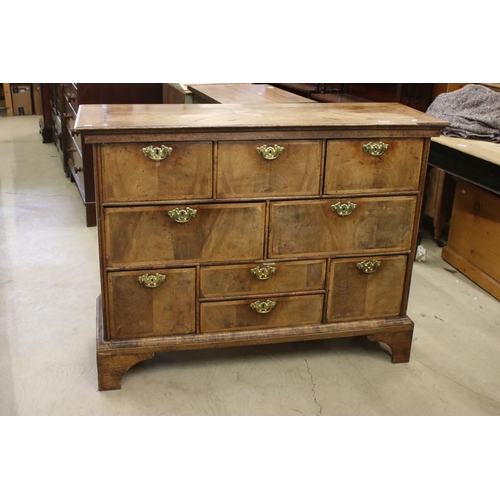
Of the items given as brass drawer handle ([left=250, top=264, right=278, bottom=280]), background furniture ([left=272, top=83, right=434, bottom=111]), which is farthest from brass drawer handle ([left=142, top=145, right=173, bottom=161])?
background furniture ([left=272, top=83, right=434, bottom=111])

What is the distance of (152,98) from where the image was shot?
461cm

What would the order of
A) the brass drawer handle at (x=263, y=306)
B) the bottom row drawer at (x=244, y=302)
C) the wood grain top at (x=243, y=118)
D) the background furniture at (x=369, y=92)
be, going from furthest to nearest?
the background furniture at (x=369, y=92) < the brass drawer handle at (x=263, y=306) < the bottom row drawer at (x=244, y=302) < the wood grain top at (x=243, y=118)

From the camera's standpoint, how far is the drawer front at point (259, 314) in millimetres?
2584

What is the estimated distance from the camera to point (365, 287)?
2.69m

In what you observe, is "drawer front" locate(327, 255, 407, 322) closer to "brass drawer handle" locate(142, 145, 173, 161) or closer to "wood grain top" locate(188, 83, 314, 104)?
"brass drawer handle" locate(142, 145, 173, 161)

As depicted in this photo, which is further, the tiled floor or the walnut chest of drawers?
the tiled floor

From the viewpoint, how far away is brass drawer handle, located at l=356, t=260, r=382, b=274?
263cm

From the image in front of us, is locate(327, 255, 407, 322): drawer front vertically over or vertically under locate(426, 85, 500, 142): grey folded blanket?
under

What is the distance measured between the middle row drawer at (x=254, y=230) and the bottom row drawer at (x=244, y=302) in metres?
0.06

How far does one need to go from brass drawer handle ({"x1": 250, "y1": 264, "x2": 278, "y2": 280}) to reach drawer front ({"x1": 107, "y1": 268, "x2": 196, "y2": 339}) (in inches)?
9.0

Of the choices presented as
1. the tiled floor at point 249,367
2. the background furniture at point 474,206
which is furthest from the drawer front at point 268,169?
the background furniture at point 474,206

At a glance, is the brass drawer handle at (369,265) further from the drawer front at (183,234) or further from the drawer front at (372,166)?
the drawer front at (183,234)

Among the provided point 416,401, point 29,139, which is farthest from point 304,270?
point 29,139

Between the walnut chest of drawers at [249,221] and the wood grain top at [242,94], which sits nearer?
the walnut chest of drawers at [249,221]
